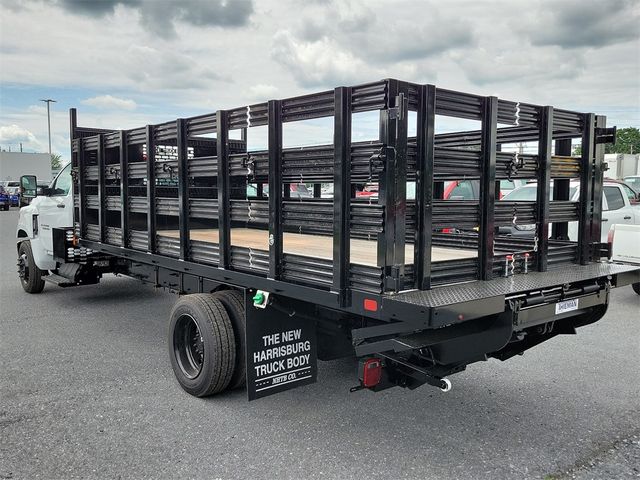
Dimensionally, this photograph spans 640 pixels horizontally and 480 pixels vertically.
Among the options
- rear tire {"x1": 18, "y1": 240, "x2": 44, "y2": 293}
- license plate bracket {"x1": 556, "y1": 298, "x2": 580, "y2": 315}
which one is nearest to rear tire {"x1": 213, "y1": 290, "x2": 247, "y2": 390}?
license plate bracket {"x1": 556, "y1": 298, "x2": 580, "y2": 315}

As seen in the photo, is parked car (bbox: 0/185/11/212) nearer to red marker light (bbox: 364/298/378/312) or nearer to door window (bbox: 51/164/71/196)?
door window (bbox: 51/164/71/196)

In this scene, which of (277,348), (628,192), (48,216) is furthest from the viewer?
(628,192)

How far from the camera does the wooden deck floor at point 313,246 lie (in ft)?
13.8

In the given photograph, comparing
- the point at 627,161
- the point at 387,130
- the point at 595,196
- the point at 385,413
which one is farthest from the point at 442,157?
the point at 627,161

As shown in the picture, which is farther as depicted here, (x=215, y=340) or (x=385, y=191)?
(x=215, y=340)

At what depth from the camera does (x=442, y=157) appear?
11.0 feet

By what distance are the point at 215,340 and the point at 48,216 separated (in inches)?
198

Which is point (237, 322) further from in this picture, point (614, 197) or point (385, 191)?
point (614, 197)

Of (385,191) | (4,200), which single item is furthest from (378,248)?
(4,200)

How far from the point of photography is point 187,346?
15.9 feet

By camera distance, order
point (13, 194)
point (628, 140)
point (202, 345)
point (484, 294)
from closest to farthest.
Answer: point (484, 294)
point (202, 345)
point (13, 194)
point (628, 140)

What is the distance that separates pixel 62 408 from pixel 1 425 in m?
0.43

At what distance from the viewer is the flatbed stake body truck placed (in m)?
3.14

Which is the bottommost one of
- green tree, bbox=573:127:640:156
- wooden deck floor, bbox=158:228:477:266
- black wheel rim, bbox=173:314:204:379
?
black wheel rim, bbox=173:314:204:379
